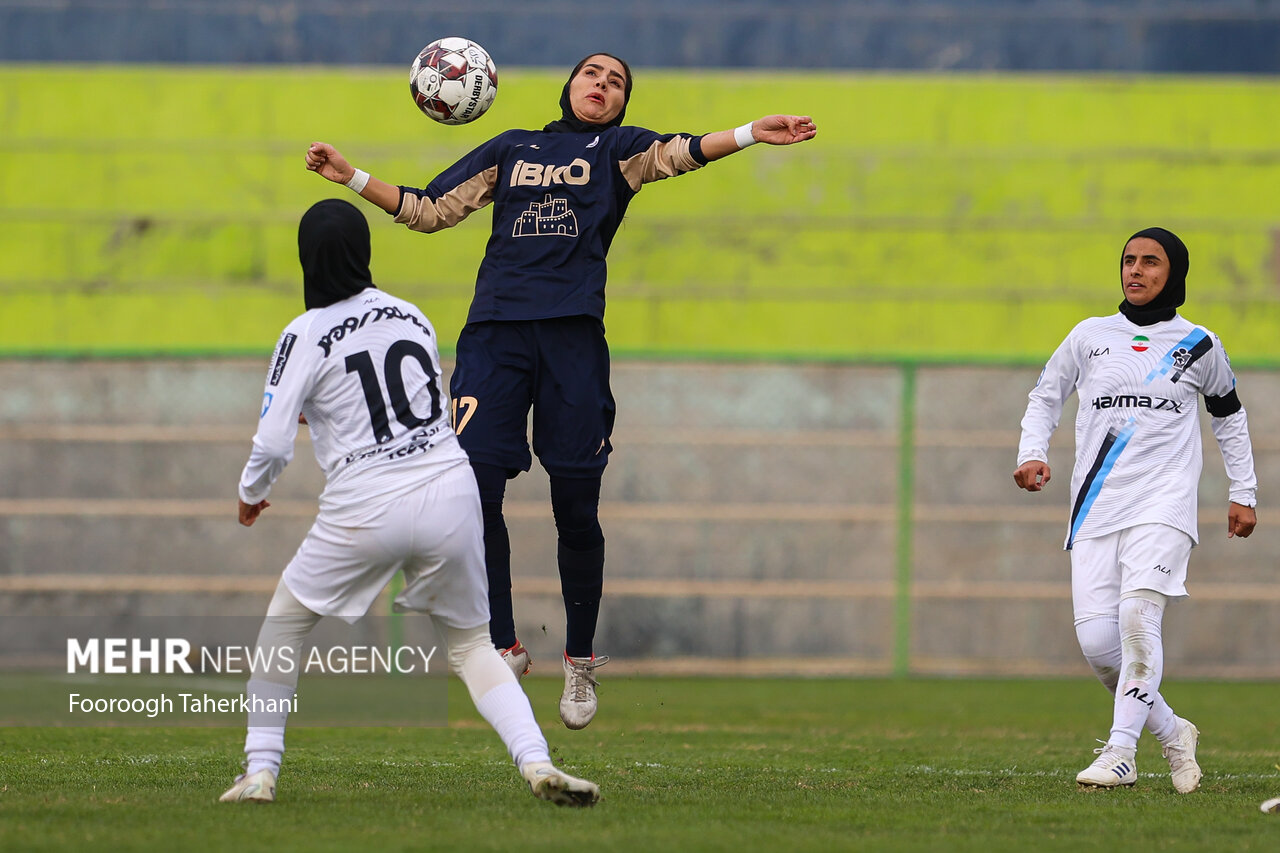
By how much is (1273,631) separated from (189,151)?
9889 millimetres

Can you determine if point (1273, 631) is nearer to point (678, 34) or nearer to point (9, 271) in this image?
point (678, 34)

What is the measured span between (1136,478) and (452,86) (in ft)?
9.29

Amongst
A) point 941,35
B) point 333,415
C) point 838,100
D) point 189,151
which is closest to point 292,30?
point 189,151

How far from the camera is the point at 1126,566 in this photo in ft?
18.6

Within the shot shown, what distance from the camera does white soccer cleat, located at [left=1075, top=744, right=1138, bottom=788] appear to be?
5.46 meters

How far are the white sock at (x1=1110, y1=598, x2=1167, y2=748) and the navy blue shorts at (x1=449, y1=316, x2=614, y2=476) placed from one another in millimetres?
1896

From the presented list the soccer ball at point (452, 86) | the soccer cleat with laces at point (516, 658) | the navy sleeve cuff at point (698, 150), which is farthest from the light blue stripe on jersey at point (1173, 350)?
the soccer ball at point (452, 86)

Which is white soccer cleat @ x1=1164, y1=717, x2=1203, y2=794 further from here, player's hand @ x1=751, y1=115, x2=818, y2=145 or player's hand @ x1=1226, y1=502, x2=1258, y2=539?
player's hand @ x1=751, y1=115, x2=818, y2=145

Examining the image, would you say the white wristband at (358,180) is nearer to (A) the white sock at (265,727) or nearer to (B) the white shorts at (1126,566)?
(A) the white sock at (265,727)

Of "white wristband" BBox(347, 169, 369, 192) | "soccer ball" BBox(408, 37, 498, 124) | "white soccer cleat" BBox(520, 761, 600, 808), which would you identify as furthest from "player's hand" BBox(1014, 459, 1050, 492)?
"white wristband" BBox(347, 169, 369, 192)

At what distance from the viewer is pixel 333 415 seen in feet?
15.0

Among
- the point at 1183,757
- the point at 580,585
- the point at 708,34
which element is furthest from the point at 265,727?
the point at 708,34

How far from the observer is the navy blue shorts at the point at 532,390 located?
5.89 m

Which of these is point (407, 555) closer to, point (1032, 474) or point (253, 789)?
point (253, 789)
